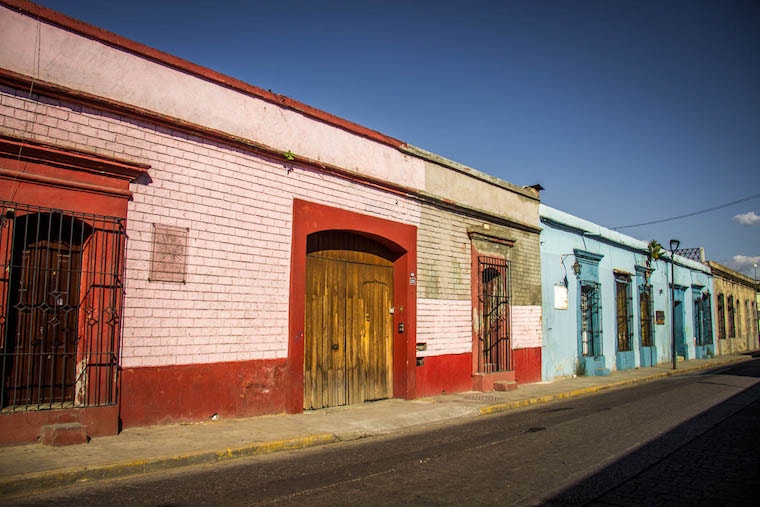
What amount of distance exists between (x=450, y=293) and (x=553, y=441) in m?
5.84

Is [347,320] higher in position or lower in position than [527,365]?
higher

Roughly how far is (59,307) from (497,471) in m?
5.47

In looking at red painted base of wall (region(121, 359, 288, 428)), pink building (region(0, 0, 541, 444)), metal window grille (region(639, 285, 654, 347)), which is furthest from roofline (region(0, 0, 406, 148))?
metal window grille (region(639, 285, 654, 347))

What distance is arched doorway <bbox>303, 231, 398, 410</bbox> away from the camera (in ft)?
32.7

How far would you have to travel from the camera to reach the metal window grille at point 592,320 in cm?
1875

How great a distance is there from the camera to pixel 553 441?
282 inches

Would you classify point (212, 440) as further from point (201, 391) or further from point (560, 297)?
point (560, 297)

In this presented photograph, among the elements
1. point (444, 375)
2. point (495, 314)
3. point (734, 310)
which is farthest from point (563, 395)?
point (734, 310)

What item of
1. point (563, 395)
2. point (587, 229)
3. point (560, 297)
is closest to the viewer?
point (563, 395)

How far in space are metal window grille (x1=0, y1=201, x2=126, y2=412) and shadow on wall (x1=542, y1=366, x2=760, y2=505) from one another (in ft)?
18.2

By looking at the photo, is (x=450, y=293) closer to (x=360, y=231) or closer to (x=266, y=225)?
(x=360, y=231)

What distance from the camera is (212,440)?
22.2 feet

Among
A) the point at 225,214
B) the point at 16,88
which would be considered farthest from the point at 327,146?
the point at 16,88

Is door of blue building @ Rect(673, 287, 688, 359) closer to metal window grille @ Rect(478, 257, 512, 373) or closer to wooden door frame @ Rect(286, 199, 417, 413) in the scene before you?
metal window grille @ Rect(478, 257, 512, 373)
